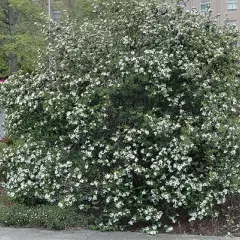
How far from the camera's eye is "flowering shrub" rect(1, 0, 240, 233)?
6.07 metres

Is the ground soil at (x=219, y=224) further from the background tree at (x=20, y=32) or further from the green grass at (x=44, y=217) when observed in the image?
the background tree at (x=20, y=32)

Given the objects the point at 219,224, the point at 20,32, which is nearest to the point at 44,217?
the point at 219,224

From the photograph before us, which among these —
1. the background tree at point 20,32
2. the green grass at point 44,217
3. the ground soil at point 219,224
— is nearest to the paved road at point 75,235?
the green grass at point 44,217

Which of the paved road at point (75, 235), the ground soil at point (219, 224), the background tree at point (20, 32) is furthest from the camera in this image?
the background tree at point (20, 32)

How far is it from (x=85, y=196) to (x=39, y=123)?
4.79 ft

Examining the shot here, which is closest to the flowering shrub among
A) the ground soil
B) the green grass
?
the green grass

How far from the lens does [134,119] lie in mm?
6430

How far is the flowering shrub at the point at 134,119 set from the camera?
Answer: 6066 mm

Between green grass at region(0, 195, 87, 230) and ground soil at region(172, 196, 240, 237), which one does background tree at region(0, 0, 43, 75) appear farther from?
ground soil at region(172, 196, 240, 237)

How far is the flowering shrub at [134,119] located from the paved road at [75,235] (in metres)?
0.23

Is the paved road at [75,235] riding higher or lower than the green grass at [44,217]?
lower

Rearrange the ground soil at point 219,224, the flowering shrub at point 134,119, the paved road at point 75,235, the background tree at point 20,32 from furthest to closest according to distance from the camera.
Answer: the background tree at point 20,32 → the ground soil at point 219,224 → the flowering shrub at point 134,119 → the paved road at point 75,235

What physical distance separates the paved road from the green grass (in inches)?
5.6

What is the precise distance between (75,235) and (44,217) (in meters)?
0.60
